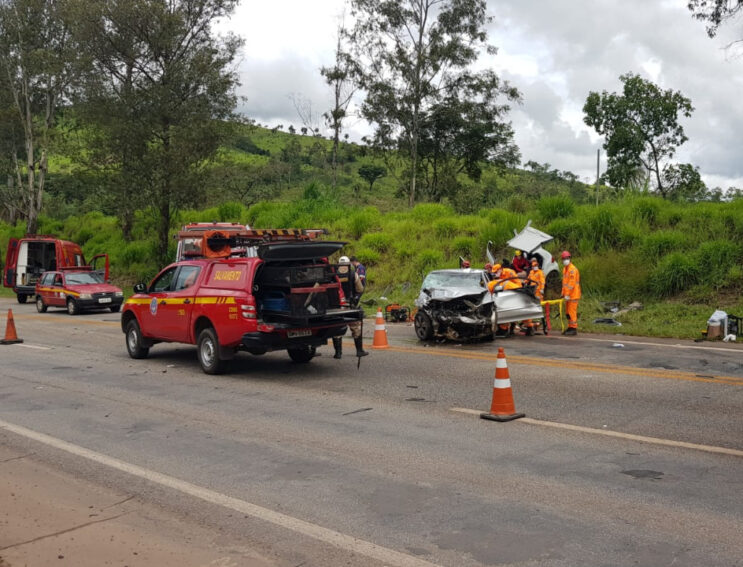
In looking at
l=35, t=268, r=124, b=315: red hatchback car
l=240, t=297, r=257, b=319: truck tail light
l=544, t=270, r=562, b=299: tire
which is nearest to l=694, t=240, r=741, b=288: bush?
l=544, t=270, r=562, b=299: tire

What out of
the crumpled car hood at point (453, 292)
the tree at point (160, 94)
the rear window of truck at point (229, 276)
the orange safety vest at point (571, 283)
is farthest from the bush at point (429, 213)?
the rear window of truck at point (229, 276)

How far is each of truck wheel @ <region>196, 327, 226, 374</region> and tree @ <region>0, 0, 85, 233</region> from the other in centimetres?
3218

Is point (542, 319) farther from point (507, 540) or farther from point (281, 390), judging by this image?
point (507, 540)

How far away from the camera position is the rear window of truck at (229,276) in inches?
450

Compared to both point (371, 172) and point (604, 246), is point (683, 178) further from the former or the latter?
point (371, 172)

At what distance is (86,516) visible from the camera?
542 centimetres

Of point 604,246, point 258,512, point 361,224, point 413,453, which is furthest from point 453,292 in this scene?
point 361,224

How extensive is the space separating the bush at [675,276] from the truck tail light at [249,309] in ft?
45.2

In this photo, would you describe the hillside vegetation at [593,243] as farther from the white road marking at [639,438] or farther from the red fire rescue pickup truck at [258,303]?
the white road marking at [639,438]

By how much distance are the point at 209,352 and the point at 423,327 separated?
214 inches

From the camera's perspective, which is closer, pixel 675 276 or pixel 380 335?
pixel 380 335

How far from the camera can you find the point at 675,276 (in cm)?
2050

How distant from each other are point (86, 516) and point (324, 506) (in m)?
1.78

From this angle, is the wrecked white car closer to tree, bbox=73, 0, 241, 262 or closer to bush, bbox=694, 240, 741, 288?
bush, bbox=694, 240, 741, 288
